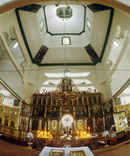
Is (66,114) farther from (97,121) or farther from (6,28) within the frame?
(6,28)

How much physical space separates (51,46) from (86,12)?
4948mm

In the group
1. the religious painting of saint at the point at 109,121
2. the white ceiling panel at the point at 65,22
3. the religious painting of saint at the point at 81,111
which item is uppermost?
the white ceiling panel at the point at 65,22

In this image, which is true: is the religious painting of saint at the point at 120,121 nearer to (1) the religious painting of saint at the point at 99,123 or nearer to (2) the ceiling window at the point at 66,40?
(1) the religious painting of saint at the point at 99,123

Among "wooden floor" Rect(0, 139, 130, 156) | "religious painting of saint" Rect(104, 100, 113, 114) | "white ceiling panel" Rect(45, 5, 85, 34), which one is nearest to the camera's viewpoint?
"wooden floor" Rect(0, 139, 130, 156)

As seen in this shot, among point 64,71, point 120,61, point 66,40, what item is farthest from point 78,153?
point 66,40

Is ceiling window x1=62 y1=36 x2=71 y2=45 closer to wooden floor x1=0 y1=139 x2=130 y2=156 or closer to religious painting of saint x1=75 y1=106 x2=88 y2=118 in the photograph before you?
religious painting of saint x1=75 y1=106 x2=88 y2=118

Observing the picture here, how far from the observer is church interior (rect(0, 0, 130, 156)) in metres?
10.6

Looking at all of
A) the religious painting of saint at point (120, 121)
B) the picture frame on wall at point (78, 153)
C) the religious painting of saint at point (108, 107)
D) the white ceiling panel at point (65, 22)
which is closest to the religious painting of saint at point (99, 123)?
the religious painting of saint at point (108, 107)

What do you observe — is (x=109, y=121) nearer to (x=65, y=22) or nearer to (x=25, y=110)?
(x=25, y=110)

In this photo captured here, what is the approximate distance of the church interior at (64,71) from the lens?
10648 mm

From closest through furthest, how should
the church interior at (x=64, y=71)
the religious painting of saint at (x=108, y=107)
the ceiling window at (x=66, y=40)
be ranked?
the church interior at (x=64, y=71) < the religious painting of saint at (x=108, y=107) < the ceiling window at (x=66, y=40)

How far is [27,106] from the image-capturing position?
512 inches

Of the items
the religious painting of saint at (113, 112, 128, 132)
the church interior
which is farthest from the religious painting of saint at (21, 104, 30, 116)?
the religious painting of saint at (113, 112, 128, 132)

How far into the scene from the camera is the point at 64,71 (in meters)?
11.0
